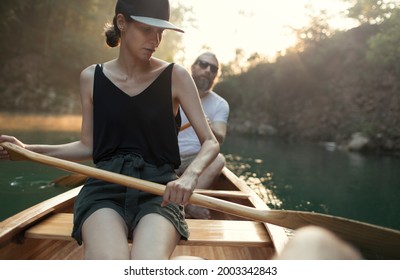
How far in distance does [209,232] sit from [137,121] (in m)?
0.59

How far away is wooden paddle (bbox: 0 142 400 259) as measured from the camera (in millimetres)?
1234

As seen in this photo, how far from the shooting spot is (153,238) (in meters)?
1.17

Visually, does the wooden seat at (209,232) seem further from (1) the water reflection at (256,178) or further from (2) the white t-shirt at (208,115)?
(1) the water reflection at (256,178)

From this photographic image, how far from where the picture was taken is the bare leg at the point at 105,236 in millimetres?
1116

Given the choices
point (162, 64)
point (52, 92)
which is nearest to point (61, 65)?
point (52, 92)

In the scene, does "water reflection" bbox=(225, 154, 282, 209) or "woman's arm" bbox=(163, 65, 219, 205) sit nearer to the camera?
"woman's arm" bbox=(163, 65, 219, 205)

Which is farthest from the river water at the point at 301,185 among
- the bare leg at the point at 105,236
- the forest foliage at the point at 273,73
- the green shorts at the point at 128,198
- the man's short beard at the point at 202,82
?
A: the forest foliage at the point at 273,73

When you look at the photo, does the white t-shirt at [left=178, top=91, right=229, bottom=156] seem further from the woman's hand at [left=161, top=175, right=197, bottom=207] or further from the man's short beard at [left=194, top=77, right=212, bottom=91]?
the woman's hand at [left=161, top=175, right=197, bottom=207]

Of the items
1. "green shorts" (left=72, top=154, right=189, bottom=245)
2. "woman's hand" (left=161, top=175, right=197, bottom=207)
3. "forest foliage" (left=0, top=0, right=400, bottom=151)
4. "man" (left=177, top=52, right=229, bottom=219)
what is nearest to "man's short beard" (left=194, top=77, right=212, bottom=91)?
"man" (left=177, top=52, right=229, bottom=219)

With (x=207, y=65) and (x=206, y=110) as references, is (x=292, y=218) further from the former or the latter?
(x=207, y=65)

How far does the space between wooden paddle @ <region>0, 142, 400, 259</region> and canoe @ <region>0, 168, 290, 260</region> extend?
0.16 m

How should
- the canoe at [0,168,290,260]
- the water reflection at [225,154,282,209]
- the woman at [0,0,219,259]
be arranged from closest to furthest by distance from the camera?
the woman at [0,0,219,259], the canoe at [0,168,290,260], the water reflection at [225,154,282,209]
